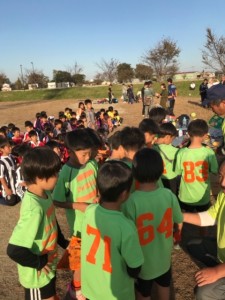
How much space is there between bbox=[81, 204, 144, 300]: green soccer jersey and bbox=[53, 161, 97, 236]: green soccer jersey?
32.6 inches

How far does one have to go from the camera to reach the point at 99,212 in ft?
6.68

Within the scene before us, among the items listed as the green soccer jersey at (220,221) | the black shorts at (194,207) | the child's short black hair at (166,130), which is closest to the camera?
the green soccer jersey at (220,221)

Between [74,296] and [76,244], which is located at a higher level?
[76,244]

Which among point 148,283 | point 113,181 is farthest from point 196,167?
point 113,181

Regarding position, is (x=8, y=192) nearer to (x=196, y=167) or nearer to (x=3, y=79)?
(x=196, y=167)

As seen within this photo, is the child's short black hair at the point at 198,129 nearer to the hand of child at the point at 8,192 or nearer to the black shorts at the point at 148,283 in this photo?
the black shorts at the point at 148,283

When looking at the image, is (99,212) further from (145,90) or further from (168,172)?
(145,90)

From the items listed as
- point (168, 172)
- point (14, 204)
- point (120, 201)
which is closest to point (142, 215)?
point (120, 201)

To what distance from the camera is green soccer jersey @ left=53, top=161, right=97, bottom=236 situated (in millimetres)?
2918

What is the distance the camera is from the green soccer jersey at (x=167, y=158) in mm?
4340

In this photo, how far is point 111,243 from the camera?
78.6 inches

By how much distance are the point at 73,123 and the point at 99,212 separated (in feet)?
29.1

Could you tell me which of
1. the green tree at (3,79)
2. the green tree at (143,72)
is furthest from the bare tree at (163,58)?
the green tree at (3,79)

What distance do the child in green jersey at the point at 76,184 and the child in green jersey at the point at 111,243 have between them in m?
0.75
